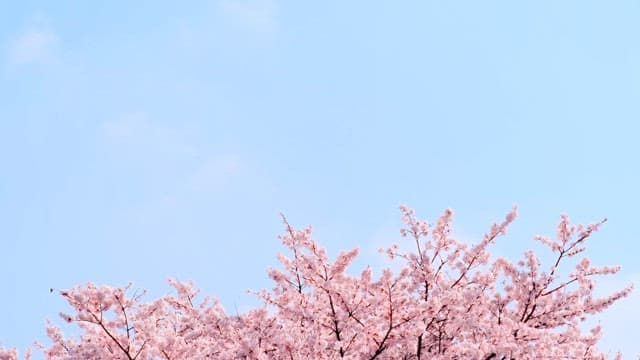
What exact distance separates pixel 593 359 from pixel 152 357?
7520 millimetres

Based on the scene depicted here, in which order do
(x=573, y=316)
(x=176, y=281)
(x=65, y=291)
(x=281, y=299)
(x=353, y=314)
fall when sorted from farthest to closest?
1. (x=176, y=281)
2. (x=573, y=316)
3. (x=281, y=299)
4. (x=353, y=314)
5. (x=65, y=291)

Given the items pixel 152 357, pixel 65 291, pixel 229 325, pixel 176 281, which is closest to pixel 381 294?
pixel 229 325

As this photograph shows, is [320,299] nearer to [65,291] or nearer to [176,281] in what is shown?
[65,291]

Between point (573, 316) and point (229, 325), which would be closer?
point (229, 325)

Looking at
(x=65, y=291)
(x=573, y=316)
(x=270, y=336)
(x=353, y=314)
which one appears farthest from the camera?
(x=573, y=316)

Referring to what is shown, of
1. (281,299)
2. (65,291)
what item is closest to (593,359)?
(281,299)

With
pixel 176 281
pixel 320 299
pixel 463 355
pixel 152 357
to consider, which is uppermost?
pixel 176 281

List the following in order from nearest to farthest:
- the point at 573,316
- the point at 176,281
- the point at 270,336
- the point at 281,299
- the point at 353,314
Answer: the point at 270,336
the point at 353,314
the point at 281,299
the point at 573,316
the point at 176,281

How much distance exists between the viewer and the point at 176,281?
15844 millimetres

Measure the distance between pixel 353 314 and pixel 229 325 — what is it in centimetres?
181

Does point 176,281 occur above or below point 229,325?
above

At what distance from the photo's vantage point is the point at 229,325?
37.3 feet

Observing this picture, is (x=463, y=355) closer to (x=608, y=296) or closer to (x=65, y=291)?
(x=608, y=296)

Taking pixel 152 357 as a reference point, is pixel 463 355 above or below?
above
